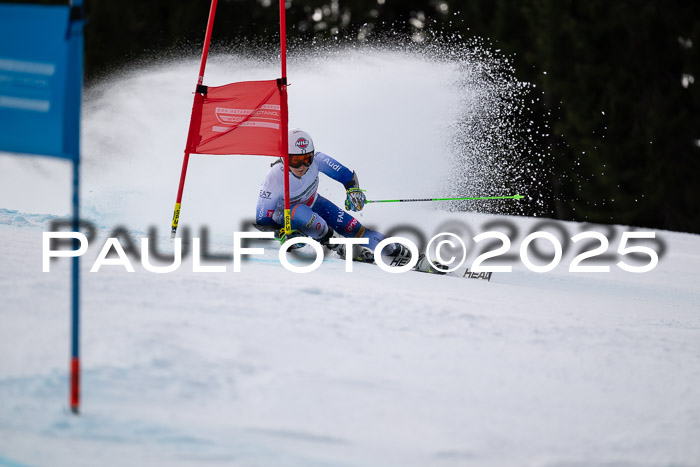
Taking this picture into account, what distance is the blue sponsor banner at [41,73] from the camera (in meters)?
3.02

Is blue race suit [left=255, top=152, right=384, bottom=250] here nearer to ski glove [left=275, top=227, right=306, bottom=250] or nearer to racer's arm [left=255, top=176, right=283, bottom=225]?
racer's arm [left=255, top=176, right=283, bottom=225]

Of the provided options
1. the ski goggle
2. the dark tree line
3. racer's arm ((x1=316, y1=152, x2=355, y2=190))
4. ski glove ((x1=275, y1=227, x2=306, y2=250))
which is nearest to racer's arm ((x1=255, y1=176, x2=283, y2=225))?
the ski goggle

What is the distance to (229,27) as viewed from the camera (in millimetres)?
20781

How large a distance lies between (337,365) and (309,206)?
3731 millimetres


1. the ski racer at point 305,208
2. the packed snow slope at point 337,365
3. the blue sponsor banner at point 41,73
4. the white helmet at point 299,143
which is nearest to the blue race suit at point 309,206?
the ski racer at point 305,208

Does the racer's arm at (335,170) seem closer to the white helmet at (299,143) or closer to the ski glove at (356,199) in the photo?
the ski glove at (356,199)

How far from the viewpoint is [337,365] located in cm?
379

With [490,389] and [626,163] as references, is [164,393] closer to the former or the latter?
[490,389]

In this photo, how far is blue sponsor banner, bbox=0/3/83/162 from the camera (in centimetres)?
302

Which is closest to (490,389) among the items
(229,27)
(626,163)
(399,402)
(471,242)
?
(399,402)

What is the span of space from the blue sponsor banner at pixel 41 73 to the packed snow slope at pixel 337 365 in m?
0.94

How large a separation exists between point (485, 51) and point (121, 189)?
8.05 meters

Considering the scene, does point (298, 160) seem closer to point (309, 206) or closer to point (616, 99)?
point (309, 206)

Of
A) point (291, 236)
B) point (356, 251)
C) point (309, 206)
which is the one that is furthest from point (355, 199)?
point (291, 236)
